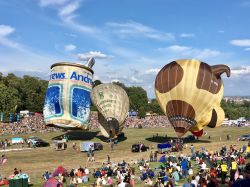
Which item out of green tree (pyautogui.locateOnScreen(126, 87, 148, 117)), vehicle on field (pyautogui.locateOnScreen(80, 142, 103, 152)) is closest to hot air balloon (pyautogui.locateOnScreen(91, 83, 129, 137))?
vehicle on field (pyautogui.locateOnScreen(80, 142, 103, 152))

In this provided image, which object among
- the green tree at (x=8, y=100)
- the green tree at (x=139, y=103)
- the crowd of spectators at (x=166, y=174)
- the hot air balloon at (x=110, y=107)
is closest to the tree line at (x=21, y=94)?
the green tree at (x=8, y=100)

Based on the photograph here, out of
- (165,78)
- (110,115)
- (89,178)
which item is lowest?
(89,178)

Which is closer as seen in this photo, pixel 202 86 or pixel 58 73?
pixel 202 86

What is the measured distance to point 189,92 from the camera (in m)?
37.2

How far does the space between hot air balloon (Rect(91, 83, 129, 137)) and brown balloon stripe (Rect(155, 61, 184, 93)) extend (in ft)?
18.9

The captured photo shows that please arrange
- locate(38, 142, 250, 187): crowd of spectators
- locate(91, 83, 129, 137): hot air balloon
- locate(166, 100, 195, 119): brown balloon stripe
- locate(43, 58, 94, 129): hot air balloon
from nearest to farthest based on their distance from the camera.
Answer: locate(38, 142, 250, 187): crowd of spectators → locate(166, 100, 195, 119): brown balloon stripe → locate(43, 58, 94, 129): hot air balloon → locate(91, 83, 129, 137): hot air balloon

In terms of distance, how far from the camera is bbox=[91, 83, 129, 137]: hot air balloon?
142ft

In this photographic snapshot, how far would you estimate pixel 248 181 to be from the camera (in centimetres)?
959

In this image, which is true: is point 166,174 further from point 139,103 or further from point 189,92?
point 139,103

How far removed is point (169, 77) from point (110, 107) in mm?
8307

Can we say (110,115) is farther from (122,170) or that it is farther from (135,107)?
(135,107)

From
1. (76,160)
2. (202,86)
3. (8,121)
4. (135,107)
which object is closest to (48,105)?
(76,160)

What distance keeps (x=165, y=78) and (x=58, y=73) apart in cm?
1205

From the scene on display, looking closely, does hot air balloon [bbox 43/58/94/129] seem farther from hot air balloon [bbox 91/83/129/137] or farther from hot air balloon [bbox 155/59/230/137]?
hot air balloon [bbox 155/59/230/137]
